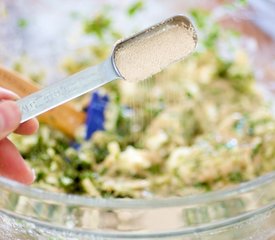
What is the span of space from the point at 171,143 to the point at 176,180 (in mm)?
96

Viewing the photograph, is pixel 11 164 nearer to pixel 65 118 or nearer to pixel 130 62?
pixel 130 62

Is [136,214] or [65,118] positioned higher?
[65,118]

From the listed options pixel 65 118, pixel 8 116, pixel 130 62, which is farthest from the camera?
pixel 65 118

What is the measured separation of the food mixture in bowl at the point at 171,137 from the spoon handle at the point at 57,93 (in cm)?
31

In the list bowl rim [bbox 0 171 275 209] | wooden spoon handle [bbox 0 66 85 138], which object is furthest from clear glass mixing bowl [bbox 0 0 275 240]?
wooden spoon handle [bbox 0 66 85 138]

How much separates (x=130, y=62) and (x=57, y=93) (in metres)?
0.10

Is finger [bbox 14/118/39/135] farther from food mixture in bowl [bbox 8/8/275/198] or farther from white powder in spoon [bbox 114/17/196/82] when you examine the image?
food mixture in bowl [bbox 8/8/275/198]

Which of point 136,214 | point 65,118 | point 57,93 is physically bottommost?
point 136,214

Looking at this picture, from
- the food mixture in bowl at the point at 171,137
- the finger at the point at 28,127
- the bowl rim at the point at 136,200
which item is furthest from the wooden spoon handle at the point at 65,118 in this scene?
the bowl rim at the point at 136,200

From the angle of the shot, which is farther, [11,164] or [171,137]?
[171,137]

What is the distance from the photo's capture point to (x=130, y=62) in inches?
26.4

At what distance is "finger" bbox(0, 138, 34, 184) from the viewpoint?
2.24 feet

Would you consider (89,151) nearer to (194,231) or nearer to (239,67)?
(239,67)

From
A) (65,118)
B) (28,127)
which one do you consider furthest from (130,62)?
(65,118)
